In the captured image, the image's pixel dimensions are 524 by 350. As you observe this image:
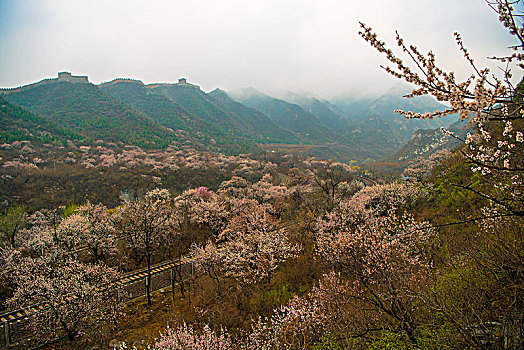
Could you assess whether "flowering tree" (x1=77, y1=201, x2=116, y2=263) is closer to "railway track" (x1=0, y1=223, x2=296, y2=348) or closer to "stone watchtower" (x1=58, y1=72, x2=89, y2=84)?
"railway track" (x1=0, y1=223, x2=296, y2=348)

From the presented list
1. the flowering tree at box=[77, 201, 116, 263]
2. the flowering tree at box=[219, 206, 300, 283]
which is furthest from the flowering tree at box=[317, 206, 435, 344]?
the flowering tree at box=[77, 201, 116, 263]

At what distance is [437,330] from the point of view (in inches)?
265

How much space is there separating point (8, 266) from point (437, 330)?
30651 mm

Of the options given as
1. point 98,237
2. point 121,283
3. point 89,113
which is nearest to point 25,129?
point 89,113

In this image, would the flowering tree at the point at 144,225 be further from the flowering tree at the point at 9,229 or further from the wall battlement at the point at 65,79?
the wall battlement at the point at 65,79

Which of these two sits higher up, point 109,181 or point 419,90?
point 419,90

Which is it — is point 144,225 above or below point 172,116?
below

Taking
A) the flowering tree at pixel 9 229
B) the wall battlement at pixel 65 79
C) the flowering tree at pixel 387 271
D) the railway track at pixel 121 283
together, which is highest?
the wall battlement at pixel 65 79

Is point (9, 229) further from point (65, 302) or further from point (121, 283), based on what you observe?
point (65, 302)

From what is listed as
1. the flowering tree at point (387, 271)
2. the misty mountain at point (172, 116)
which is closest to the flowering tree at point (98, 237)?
the flowering tree at point (387, 271)

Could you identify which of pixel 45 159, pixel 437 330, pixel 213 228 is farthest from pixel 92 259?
pixel 45 159

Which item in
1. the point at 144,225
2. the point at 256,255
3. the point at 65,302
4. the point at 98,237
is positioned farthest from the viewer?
the point at 98,237

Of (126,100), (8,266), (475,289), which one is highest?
(126,100)

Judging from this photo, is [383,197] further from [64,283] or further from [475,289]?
[64,283]
